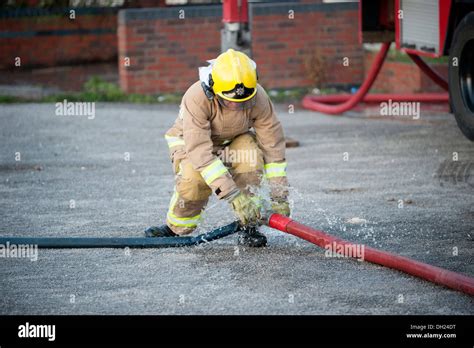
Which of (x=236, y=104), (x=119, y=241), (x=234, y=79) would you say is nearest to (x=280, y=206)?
(x=236, y=104)

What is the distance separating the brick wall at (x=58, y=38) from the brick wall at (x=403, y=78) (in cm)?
541

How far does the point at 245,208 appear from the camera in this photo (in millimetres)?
6531

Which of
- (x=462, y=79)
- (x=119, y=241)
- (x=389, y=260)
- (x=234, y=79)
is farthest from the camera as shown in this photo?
(x=462, y=79)

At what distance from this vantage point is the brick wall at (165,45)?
51.6 ft

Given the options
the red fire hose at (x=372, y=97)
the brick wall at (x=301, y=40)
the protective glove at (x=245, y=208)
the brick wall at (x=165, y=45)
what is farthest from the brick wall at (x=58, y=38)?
the protective glove at (x=245, y=208)

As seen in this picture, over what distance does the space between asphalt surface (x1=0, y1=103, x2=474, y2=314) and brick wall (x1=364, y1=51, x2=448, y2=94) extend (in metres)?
1.80

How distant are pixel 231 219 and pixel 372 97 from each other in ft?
20.8

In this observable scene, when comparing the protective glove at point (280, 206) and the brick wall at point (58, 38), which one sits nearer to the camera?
the protective glove at point (280, 206)

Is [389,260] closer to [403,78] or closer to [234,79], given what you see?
[234,79]

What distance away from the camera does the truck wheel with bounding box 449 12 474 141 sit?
966cm

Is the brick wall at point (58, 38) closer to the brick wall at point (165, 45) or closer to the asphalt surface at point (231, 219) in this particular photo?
the brick wall at point (165, 45)

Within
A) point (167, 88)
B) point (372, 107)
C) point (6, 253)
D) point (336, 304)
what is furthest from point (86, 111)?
point (336, 304)

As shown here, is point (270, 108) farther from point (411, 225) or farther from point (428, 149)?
point (428, 149)

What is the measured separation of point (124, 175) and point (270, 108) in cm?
323
